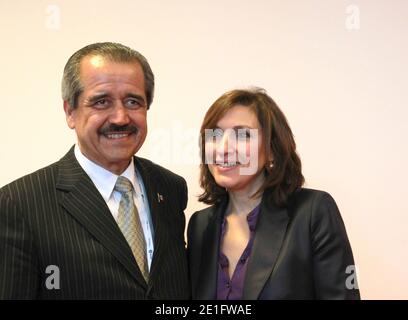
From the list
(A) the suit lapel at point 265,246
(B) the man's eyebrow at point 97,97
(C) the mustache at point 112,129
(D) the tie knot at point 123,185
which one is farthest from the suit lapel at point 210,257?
(B) the man's eyebrow at point 97,97

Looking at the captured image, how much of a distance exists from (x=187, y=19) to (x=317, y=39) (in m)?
0.61

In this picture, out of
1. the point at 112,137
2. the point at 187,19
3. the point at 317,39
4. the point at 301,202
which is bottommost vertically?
the point at 301,202

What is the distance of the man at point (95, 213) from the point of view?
121 cm

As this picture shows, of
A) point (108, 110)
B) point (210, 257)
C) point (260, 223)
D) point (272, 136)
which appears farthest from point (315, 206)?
point (108, 110)

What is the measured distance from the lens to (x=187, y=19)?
2.09 m

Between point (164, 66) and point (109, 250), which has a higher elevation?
point (164, 66)

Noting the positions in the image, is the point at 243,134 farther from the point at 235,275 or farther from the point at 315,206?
the point at 235,275

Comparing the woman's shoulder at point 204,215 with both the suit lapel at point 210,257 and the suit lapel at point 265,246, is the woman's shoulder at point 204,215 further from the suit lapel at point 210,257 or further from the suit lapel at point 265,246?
the suit lapel at point 265,246

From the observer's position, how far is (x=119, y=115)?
1348mm

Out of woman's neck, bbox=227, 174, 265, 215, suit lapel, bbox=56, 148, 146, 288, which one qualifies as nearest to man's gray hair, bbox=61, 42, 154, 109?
suit lapel, bbox=56, 148, 146, 288

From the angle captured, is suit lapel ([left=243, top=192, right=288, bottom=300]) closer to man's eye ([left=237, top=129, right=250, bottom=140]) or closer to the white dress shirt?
man's eye ([left=237, top=129, right=250, bottom=140])
